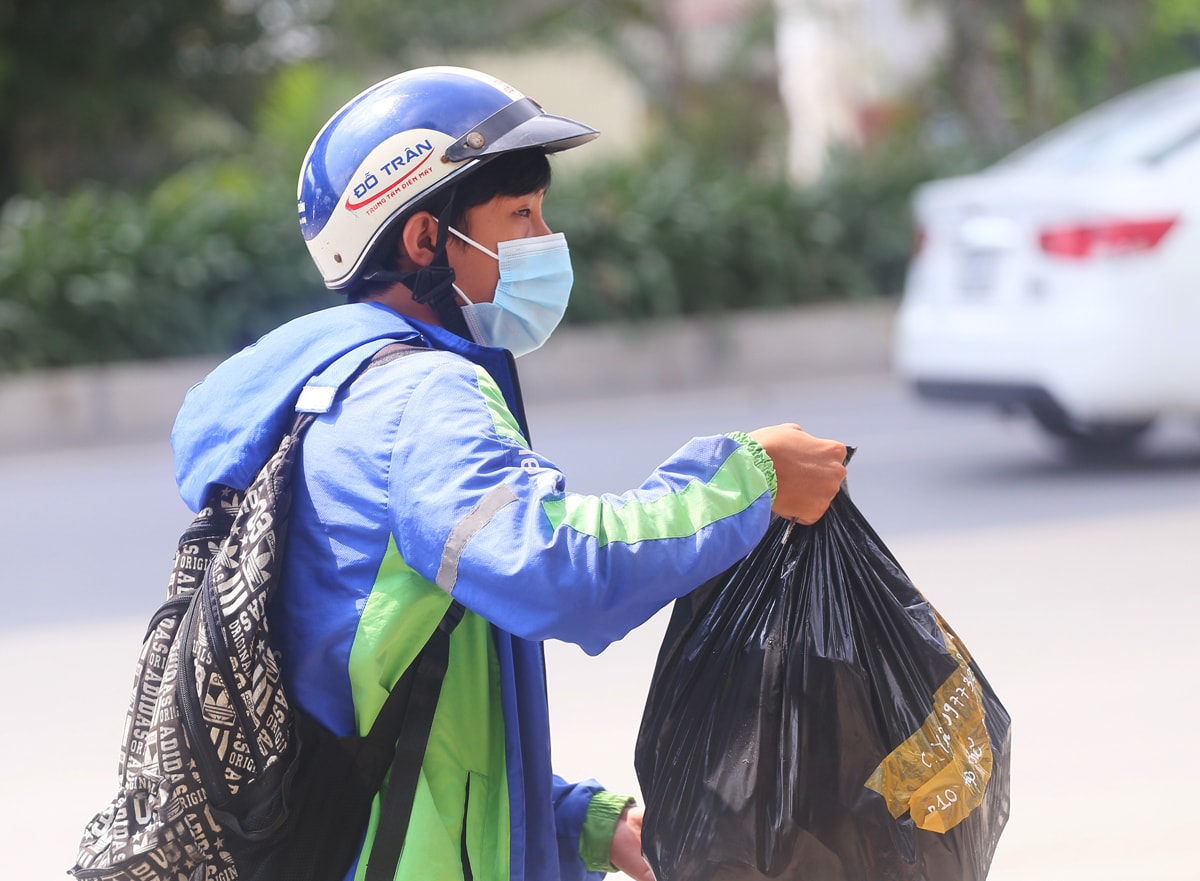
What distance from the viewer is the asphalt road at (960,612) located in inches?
153

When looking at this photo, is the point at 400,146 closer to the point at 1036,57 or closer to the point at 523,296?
the point at 523,296

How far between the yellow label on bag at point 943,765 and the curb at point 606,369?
30.4 ft

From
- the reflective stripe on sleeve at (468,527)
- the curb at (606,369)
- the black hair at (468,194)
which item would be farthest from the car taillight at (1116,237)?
the reflective stripe on sleeve at (468,527)

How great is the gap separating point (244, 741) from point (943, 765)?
786mm

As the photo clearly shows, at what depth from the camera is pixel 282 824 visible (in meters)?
1.73

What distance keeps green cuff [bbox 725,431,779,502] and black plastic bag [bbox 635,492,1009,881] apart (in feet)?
0.72

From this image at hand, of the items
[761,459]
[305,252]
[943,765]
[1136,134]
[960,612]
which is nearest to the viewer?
[761,459]

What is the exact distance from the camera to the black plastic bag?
5.92ft

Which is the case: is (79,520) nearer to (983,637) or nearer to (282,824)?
(983,637)

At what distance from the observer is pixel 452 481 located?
1.60m

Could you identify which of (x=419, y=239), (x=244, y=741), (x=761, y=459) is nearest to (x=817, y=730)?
(x=761, y=459)

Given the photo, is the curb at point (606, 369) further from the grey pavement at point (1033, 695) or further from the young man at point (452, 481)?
the young man at point (452, 481)

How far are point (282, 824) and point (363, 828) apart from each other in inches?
3.7

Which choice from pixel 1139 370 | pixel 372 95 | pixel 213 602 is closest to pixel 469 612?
pixel 213 602
